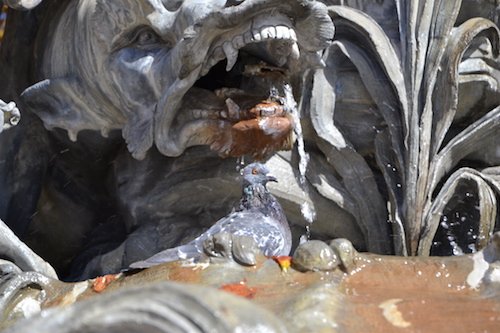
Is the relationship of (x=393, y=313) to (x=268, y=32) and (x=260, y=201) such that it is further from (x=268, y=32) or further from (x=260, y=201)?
(x=268, y=32)

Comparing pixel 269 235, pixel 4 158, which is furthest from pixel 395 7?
pixel 4 158

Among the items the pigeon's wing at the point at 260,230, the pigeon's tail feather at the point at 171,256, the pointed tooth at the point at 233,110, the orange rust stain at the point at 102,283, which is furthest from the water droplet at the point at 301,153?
the orange rust stain at the point at 102,283

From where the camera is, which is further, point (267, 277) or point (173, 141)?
point (173, 141)

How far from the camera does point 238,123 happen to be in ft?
7.36

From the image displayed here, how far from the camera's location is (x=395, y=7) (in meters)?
2.48

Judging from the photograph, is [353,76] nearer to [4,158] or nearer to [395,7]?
[395,7]

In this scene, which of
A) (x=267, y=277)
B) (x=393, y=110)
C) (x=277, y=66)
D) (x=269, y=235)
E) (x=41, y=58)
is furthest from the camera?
(x=41, y=58)

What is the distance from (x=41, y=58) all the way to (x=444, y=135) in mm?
985

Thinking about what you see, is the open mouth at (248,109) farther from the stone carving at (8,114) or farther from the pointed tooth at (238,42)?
the stone carving at (8,114)

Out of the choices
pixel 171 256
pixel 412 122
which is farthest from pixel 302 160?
pixel 171 256

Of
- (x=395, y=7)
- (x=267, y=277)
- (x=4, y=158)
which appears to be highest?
(x=395, y=7)

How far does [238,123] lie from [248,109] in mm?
37

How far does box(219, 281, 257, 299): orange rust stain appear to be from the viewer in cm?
158

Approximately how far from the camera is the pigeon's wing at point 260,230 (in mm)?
1913
